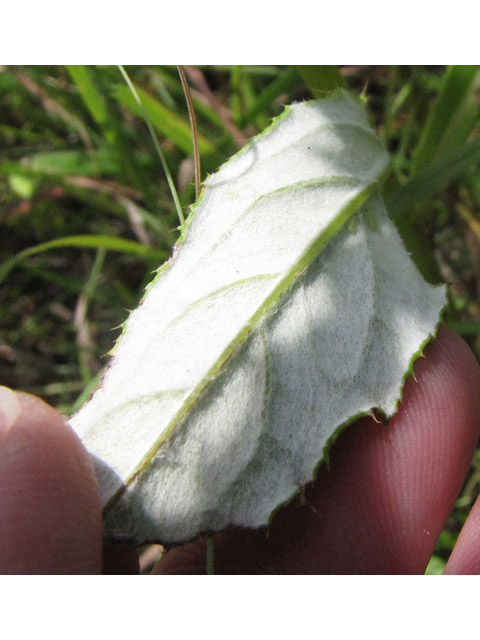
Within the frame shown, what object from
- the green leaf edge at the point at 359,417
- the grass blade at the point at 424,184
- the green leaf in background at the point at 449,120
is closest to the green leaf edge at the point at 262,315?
the green leaf edge at the point at 359,417

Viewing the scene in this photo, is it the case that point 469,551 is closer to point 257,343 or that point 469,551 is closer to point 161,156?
point 257,343

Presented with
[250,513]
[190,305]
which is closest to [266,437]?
[250,513]

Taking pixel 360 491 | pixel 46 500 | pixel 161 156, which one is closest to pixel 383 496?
pixel 360 491

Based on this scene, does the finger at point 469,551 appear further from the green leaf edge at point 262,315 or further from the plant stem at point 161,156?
the plant stem at point 161,156

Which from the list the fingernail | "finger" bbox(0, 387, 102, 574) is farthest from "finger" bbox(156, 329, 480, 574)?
the fingernail
